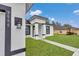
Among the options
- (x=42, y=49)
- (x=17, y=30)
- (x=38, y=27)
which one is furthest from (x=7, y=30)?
(x=42, y=49)

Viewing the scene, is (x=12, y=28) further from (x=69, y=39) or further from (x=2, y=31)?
(x=69, y=39)

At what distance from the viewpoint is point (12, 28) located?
295cm

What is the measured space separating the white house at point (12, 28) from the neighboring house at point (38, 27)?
0.11 meters

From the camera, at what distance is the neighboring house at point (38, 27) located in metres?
3.08

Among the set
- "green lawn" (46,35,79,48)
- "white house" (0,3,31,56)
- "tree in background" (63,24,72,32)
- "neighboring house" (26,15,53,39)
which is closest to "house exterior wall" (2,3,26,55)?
"white house" (0,3,31,56)

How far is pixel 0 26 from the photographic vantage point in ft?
9.41

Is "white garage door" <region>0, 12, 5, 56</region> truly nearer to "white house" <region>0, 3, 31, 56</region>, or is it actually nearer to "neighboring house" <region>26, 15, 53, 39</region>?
"white house" <region>0, 3, 31, 56</region>

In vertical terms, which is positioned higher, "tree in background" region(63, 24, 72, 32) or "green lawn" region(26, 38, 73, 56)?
"tree in background" region(63, 24, 72, 32)

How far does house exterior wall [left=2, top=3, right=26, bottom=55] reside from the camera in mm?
2951

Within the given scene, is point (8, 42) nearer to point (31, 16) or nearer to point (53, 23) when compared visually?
point (31, 16)

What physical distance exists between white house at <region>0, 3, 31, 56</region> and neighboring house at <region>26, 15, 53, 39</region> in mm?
107

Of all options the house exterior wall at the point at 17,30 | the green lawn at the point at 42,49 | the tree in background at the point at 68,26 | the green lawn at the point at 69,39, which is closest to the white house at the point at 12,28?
the house exterior wall at the point at 17,30

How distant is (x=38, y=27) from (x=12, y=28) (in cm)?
46

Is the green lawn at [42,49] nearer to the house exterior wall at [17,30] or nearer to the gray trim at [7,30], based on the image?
the house exterior wall at [17,30]
